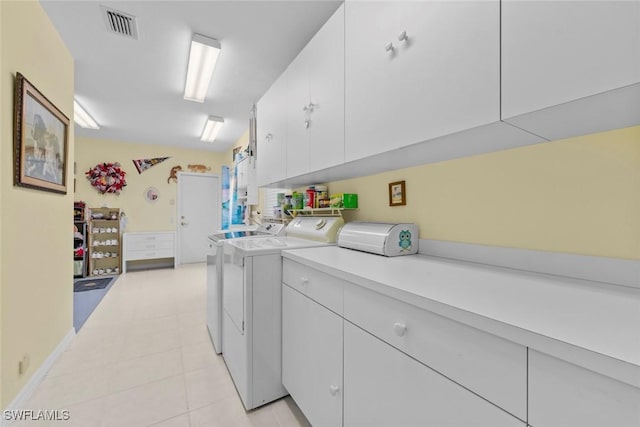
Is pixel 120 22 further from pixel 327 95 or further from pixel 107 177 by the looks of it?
pixel 107 177

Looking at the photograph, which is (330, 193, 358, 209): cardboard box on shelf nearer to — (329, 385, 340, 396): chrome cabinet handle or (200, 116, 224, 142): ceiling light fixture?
(329, 385, 340, 396): chrome cabinet handle

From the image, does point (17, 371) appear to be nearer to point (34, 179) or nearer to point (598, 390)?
point (34, 179)

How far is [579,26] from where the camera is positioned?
62 cm

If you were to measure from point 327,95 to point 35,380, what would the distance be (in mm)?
2613

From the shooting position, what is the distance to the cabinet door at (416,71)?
812 millimetres

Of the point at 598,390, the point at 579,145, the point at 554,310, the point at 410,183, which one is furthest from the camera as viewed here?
the point at 410,183

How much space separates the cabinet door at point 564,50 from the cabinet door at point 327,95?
83 cm

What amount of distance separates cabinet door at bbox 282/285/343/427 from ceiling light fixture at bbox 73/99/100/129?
3987 mm

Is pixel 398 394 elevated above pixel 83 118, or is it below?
below

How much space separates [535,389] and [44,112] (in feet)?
9.61

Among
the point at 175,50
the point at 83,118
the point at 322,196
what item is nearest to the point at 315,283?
the point at 322,196

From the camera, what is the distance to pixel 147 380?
178 centimetres

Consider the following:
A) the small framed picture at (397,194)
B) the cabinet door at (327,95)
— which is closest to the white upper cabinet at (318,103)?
the cabinet door at (327,95)

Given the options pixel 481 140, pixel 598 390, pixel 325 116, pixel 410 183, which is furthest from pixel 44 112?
Result: pixel 598 390
